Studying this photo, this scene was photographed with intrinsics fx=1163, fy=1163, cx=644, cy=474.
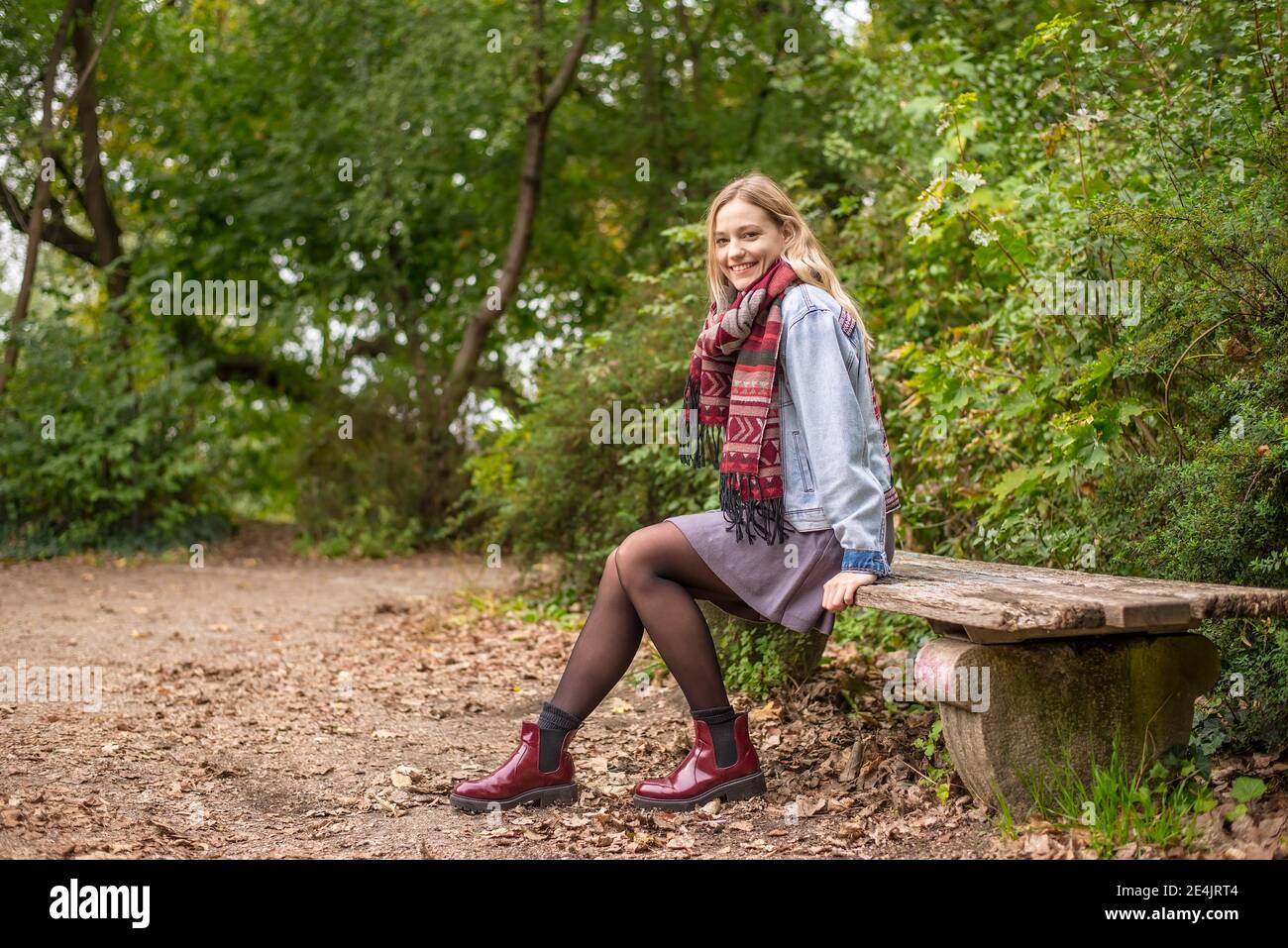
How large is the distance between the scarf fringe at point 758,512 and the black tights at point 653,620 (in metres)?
0.19

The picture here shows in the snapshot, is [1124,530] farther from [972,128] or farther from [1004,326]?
[972,128]

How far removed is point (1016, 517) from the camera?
14.1 ft

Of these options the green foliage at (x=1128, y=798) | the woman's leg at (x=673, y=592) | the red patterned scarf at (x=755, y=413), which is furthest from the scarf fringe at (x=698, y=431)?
the green foliage at (x=1128, y=798)

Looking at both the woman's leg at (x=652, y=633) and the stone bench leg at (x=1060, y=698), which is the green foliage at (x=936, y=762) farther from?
the woman's leg at (x=652, y=633)

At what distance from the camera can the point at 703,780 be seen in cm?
348

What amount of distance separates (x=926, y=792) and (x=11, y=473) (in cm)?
961

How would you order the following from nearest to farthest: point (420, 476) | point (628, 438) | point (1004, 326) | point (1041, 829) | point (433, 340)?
1. point (1041, 829)
2. point (1004, 326)
3. point (628, 438)
4. point (420, 476)
5. point (433, 340)

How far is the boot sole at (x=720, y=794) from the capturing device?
3.46m

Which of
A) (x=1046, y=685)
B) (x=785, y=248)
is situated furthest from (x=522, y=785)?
(x=785, y=248)

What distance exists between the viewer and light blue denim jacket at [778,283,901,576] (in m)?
3.10

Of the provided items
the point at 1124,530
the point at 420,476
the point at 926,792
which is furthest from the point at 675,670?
the point at 420,476

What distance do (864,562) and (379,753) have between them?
7.09 ft

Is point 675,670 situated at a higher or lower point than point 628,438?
lower

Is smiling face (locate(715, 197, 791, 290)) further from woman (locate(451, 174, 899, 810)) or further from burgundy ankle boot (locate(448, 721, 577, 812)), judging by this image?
burgundy ankle boot (locate(448, 721, 577, 812))
